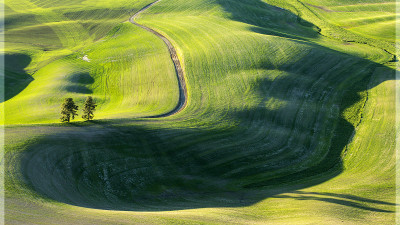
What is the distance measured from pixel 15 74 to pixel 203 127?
47.7m

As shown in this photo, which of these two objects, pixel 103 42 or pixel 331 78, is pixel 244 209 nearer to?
pixel 331 78

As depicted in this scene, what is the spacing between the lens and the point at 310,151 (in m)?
42.2

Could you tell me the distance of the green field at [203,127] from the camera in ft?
97.9

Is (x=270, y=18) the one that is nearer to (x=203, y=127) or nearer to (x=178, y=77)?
(x=178, y=77)

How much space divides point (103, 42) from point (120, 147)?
179ft

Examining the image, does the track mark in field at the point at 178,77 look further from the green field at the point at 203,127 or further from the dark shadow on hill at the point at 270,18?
the dark shadow on hill at the point at 270,18

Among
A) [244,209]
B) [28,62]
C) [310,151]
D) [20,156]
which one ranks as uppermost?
[28,62]

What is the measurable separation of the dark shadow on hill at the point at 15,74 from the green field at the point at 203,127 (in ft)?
1.35

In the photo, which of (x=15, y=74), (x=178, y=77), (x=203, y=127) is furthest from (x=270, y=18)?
(x=15, y=74)

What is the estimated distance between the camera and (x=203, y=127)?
43.9 m

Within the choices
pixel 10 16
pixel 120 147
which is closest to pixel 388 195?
pixel 120 147

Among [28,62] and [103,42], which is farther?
[103,42]

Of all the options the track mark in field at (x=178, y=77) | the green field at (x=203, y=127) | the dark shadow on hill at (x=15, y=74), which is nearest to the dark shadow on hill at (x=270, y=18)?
the green field at (x=203, y=127)

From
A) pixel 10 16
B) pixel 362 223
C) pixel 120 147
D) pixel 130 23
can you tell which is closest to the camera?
pixel 362 223
